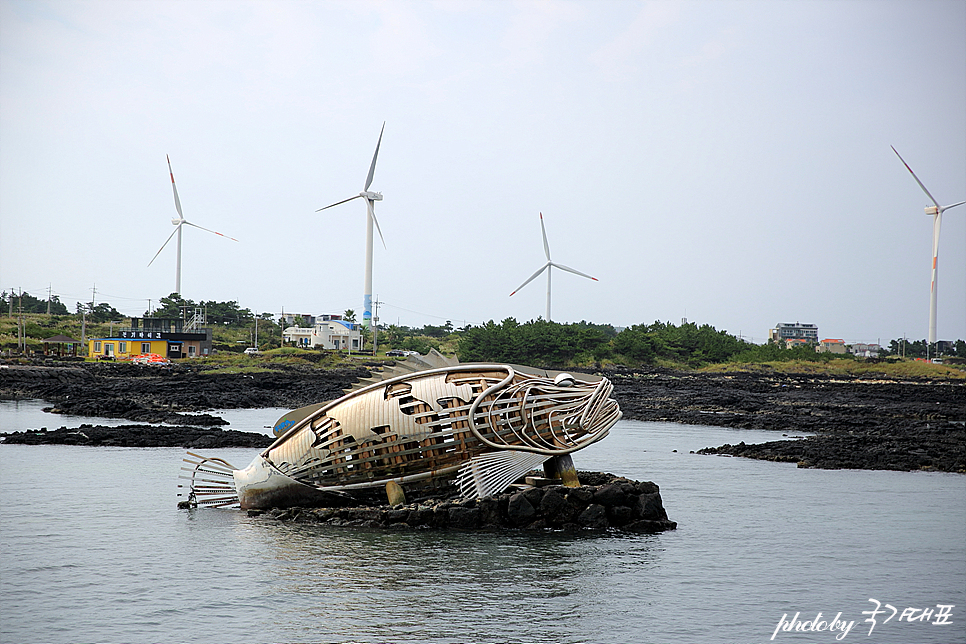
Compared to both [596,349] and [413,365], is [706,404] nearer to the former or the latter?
[413,365]

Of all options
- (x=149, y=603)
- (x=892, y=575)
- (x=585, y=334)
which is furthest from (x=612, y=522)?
(x=585, y=334)

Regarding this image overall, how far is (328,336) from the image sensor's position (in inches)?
4845

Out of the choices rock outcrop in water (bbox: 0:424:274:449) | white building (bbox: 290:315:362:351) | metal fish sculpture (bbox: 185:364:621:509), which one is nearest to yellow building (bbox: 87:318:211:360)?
white building (bbox: 290:315:362:351)

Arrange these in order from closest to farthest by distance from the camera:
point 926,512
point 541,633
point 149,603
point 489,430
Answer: point 541,633
point 149,603
point 489,430
point 926,512

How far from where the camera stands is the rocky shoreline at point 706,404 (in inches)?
1203

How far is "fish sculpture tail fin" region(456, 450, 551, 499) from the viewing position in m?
15.7

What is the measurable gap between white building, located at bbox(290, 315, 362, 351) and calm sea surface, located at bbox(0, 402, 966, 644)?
10192cm

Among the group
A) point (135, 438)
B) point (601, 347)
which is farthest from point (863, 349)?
point (135, 438)

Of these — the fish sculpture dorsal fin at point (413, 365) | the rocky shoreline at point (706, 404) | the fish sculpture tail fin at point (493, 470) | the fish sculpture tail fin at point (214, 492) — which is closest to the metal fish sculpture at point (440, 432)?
the fish sculpture tail fin at point (493, 470)

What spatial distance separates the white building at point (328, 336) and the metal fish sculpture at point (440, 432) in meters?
106

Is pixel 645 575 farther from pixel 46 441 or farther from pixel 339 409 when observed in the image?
pixel 46 441

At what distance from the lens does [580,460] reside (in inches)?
1161

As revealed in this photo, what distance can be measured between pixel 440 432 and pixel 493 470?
1181 mm

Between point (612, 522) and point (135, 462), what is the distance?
16217 millimetres
